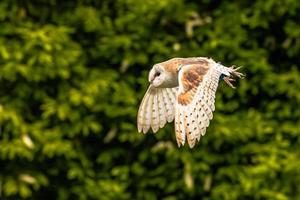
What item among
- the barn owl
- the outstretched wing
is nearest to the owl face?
the barn owl

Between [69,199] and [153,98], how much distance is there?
270 cm

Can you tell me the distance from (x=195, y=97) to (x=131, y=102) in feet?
9.46

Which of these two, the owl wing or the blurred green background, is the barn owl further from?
the blurred green background

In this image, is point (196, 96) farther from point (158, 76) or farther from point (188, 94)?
point (158, 76)

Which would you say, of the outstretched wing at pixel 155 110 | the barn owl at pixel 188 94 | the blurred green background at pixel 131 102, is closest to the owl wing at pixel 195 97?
the barn owl at pixel 188 94

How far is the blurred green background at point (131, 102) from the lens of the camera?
6117 mm

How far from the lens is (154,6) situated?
6117 mm

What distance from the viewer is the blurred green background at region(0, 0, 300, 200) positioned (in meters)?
6.12

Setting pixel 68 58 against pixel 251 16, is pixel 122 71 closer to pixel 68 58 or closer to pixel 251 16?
pixel 68 58

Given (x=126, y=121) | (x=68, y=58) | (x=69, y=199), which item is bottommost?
(x=69, y=199)

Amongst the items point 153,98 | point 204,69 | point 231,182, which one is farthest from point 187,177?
point 204,69

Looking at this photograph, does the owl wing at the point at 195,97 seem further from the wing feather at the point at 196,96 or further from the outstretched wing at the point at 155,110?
the outstretched wing at the point at 155,110

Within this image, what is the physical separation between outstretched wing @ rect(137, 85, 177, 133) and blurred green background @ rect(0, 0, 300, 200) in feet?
7.55

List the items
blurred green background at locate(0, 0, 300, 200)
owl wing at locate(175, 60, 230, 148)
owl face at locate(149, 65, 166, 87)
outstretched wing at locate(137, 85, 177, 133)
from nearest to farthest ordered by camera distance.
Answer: owl wing at locate(175, 60, 230, 148) → owl face at locate(149, 65, 166, 87) → outstretched wing at locate(137, 85, 177, 133) → blurred green background at locate(0, 0, 300, 200)
